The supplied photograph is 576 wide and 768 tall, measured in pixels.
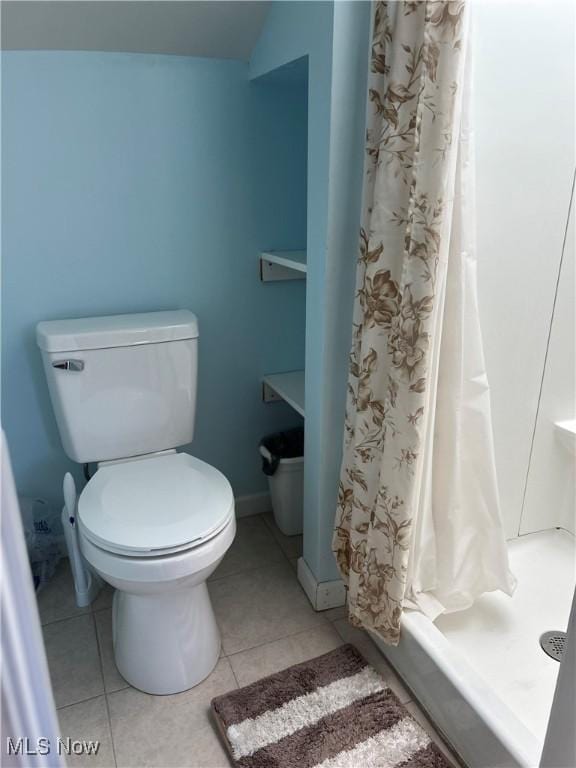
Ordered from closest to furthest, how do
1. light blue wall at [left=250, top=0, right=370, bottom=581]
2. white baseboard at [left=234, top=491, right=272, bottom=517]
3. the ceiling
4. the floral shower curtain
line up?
the floral shower curtain, light blue wall at [left=250, top=0, right=370, bottom=581], the ceiling, white baseboard at [left=234, top=491, right=272, bottom=517]

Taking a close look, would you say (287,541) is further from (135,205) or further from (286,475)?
(135,205)

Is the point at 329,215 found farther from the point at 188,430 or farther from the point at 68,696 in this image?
the point at 68,696

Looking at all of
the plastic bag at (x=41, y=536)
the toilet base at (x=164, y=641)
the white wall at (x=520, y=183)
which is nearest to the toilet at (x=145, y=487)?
the toilet base at (x=164, y=641)

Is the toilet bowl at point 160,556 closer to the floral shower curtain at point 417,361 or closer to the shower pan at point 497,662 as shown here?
the floral shower curtain at point 417,361

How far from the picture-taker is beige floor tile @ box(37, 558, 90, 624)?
1.73 metres

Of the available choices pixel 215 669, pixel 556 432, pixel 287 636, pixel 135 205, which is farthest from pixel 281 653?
pixel 135 205

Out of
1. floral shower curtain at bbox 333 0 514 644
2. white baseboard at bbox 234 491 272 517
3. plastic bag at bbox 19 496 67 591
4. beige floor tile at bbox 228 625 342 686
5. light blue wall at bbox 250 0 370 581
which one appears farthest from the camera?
white baseboard at bbox 234 491 272 517

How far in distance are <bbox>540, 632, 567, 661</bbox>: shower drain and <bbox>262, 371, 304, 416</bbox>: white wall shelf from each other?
0.92 meters

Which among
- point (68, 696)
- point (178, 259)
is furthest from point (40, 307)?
point (68, 696)

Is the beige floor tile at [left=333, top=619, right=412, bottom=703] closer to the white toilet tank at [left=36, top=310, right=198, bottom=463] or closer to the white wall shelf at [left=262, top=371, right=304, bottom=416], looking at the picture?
the white wall shelf at [left=262, top=371, right=304, bottom=416]

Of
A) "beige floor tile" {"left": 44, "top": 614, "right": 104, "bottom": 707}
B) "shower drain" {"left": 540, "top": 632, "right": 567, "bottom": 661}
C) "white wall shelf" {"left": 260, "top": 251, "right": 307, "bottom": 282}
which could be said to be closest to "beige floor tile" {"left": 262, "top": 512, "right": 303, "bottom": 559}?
"beige floor tile" {"left": 44, "top": 614, "right": 104, "bottom": 707}

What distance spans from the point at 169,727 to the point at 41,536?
776mm

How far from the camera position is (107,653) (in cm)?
160

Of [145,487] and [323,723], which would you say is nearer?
[323,723]
